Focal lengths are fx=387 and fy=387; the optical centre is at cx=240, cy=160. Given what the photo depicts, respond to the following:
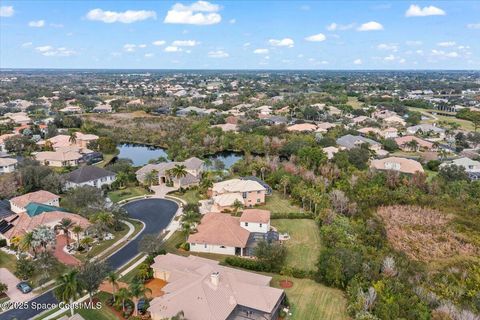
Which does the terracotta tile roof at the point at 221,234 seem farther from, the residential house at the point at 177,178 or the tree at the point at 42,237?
the residential house at the point at 177,178

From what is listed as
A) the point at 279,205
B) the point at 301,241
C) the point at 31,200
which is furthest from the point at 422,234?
the point at 31,200

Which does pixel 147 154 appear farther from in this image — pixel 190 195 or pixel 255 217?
pixel 255 217

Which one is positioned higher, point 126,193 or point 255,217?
point 255,217

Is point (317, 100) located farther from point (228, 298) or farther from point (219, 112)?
point (228, 298)

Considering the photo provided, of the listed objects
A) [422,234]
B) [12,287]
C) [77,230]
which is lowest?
[422,234]

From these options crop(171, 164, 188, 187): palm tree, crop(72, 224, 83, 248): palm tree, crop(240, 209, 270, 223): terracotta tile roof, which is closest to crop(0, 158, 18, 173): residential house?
crop(171, 164, 188, 187): palm tree
